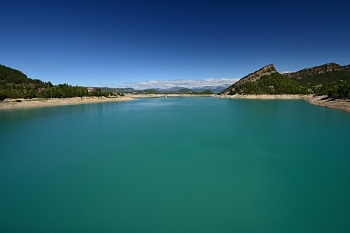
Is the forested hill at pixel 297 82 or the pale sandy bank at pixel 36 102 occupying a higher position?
the forested hill at pixel 297 82

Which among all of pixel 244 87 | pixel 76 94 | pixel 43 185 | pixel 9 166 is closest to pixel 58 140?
pixel 9 166

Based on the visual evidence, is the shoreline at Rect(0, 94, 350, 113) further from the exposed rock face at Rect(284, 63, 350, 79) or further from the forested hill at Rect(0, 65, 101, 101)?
the exposed rock face at Rect(284, 63, 350, 79)

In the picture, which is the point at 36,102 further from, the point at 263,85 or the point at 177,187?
the point at 263,85

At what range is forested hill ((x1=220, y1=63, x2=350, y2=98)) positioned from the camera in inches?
2667

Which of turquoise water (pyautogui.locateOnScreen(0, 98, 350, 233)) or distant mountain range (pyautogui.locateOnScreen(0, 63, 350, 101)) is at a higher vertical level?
distant mountain range (pyautogui.locateOnScreen(0, 63, 350, 101))

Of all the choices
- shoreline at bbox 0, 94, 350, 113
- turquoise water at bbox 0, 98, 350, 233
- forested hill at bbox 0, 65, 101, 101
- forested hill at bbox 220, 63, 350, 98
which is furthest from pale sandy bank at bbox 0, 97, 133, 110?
forested hill at bbox 220, 63, 350, 98

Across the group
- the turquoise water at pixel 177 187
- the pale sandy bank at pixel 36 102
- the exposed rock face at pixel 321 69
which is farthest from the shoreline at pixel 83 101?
the exposed rock face at pixel 321 69

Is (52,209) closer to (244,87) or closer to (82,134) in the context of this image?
(82,134)

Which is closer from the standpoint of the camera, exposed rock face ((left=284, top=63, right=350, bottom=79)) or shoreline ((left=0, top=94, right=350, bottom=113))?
shoreline ((left=0, top=94, right=350, bottom=113))

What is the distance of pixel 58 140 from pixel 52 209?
31.2 feet

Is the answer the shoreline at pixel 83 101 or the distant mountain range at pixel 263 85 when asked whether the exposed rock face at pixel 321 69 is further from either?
the shoreline at pixel 83 101

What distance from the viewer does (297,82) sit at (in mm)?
82875

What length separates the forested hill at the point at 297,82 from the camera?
67.8 m

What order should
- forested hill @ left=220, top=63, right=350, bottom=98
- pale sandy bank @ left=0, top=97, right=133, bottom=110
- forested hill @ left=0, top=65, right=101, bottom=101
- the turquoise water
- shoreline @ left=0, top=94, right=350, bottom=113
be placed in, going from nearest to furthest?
the turquoise water, shoreline @ left=0, top=94, right=350, bottom=113, pale sandy bank @ left=0, top=97, right=133, bottom=110, forested hill @ left=0, top=65, right=101, bottom=101, forested hill @ left=220, top=63, right=350, bottom=98
